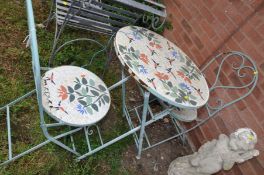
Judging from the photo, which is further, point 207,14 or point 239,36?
point 207,14

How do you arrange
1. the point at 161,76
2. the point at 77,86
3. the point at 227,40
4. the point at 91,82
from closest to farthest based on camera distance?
the point at 161,76 → the point at 77,86 → the point at 91,82 → the point at 227,40

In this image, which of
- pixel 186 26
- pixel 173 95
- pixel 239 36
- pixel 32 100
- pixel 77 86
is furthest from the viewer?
pixel 186 26

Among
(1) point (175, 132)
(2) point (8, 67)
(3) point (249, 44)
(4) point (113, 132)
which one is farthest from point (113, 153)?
(3) point (249, 44)

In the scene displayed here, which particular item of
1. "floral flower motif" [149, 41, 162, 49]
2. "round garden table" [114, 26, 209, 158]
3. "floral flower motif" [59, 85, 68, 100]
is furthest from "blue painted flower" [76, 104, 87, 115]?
"floral flower motif" [149, 41, 162, 49]


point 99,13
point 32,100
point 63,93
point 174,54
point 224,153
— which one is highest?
point 174,54

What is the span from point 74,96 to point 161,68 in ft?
2.45

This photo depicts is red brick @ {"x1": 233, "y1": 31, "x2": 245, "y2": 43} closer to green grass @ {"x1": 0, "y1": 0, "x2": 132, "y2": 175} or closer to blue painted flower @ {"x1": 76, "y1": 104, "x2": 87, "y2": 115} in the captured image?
green grass @ {"x1": 0, "y1": 0, "x2": 132, "y2": 175}

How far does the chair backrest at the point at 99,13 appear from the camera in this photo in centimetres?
287

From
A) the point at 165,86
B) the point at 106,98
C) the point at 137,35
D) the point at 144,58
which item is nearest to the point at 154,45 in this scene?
the point at 137,35

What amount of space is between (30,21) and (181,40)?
2.14 metres

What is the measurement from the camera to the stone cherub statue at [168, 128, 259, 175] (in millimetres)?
2361

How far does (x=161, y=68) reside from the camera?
258 cm

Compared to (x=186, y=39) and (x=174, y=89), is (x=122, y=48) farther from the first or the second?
(x=186, y=39)

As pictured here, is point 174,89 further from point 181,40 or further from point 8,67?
point 8,67
